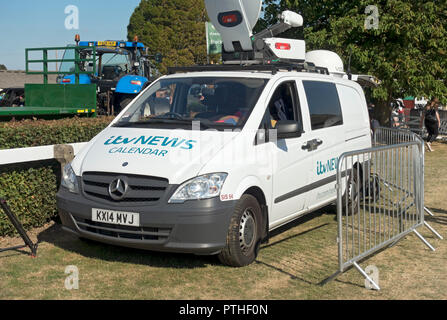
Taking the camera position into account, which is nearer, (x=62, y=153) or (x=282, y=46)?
(x=62, y=153)

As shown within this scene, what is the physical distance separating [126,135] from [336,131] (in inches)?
114

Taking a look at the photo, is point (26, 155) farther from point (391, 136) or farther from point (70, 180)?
point (391, 136)

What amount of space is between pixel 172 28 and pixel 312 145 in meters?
51.4

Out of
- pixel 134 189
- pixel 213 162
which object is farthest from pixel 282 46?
pixel 134 189

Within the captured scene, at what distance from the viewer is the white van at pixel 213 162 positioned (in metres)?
4.83

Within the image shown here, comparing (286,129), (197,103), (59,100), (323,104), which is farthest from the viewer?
(59,100)

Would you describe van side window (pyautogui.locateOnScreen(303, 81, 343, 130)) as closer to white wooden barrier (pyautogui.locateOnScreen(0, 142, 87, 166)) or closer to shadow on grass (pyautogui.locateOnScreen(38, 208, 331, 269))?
shadow on grass (pyautogui.locateOnScreen(38, 208, 331, 269))

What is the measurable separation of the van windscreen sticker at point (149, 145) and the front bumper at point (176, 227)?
57 cm

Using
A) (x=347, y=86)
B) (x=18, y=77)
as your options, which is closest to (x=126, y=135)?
(x=347, y=86)

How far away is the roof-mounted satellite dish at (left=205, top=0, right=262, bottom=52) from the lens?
7598mm

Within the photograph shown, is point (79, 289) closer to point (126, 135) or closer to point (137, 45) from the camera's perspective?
point (126, 135)

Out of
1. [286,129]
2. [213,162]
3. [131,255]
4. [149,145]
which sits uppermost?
[286,129]

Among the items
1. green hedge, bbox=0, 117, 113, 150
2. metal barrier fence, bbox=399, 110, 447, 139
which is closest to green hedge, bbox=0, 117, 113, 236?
green hedge, bbox=0, 117, 113, 150

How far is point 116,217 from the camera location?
4.91 m
